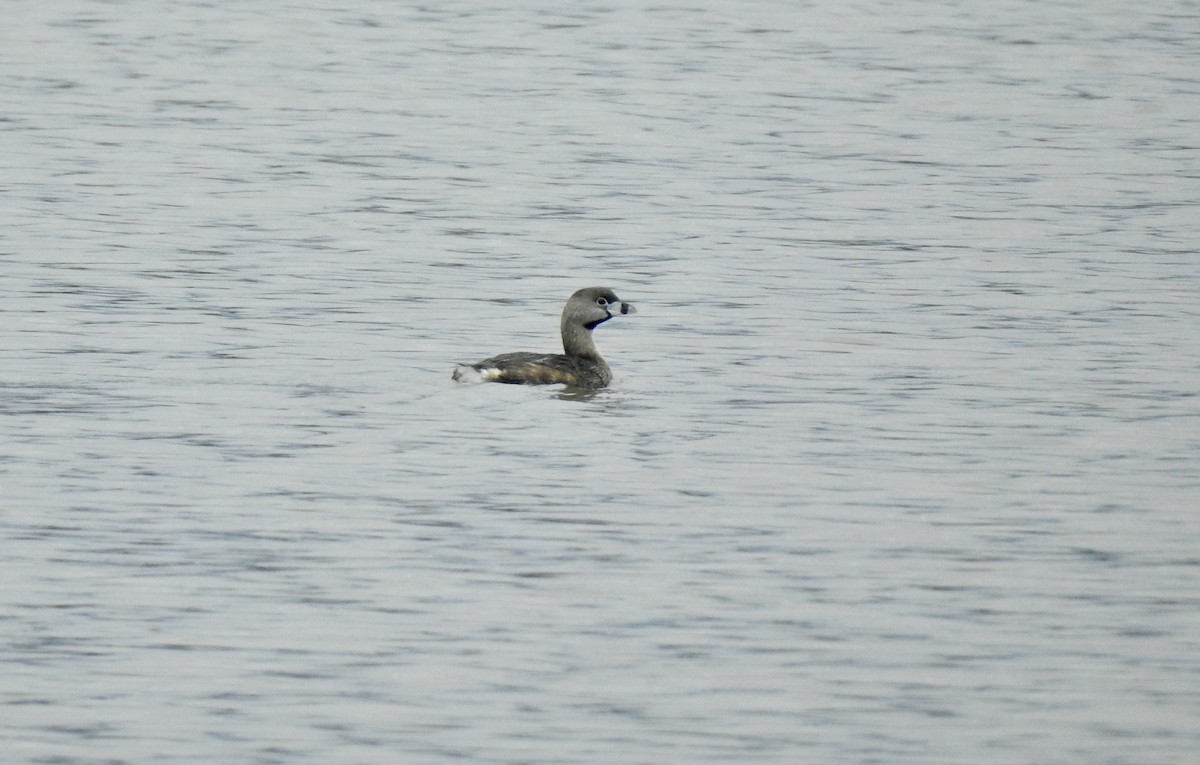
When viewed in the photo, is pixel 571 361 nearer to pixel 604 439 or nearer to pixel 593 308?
pixel 593 308

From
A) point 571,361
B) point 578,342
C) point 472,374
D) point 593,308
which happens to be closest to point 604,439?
point 472,374

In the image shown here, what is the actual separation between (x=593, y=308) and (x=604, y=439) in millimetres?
2362

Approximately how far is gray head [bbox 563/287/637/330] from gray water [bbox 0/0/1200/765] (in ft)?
1.55

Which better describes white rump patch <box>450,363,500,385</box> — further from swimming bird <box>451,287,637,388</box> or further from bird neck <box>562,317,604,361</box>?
bird neck <box>562,317,604,361</box>

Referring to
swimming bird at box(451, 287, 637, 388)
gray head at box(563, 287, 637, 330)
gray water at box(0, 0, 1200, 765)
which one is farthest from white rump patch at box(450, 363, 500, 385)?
gray head at box(563, 287, 637, 330)

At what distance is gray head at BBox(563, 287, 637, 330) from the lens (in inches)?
623

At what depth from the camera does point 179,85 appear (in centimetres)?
3159

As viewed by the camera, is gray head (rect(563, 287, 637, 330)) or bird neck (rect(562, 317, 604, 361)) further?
gray head (rect(563, 287, 637, 330))

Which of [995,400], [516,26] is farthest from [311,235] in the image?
[516,26]

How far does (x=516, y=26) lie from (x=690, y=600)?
2966cm

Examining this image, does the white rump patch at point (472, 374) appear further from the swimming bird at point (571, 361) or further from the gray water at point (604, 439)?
the gray water at point (604, 439)

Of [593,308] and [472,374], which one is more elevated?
[593,308]

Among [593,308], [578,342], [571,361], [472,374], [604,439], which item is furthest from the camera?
[593,308]

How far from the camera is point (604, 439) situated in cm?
1368
